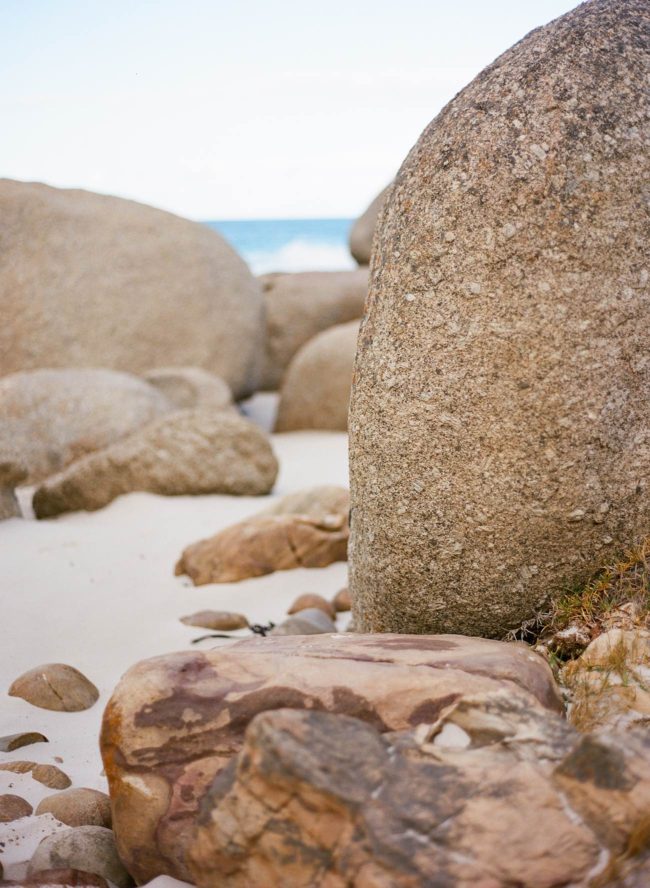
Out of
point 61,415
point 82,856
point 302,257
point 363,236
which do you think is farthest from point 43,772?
point 302,257

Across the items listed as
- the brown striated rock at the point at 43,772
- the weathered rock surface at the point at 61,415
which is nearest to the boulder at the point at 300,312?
the weathered rock surface at the point at 61,415

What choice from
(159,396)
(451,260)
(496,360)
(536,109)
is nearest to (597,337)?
(496,360)

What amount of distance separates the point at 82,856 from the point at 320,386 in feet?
21.3

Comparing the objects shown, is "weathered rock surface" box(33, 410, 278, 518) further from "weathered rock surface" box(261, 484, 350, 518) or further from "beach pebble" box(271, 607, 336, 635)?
"beach pebble" box(271, 607, 336, 635)

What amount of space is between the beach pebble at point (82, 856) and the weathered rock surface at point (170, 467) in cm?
374

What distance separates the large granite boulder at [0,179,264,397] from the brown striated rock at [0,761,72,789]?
5.97 metres

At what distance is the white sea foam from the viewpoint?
154ft

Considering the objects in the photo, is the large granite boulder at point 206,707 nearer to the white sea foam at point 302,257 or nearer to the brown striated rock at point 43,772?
the brown striated rock at point 43,772

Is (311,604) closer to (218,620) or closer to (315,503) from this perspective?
(218,620)

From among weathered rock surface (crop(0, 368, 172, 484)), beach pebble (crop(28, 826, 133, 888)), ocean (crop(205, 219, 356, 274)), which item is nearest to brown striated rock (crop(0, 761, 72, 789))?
beach pebble (crop(28, 826, 133, 888))

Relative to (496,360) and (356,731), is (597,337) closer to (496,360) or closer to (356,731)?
(496,360)

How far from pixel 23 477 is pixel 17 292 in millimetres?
3180

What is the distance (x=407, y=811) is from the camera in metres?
1.64

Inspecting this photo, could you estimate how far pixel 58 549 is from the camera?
4.93 metres
